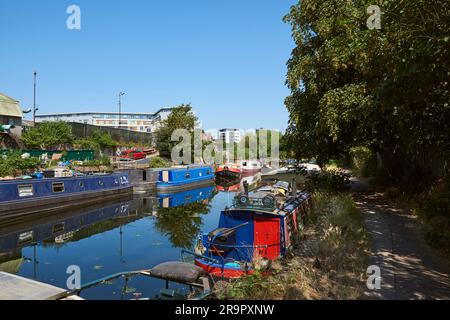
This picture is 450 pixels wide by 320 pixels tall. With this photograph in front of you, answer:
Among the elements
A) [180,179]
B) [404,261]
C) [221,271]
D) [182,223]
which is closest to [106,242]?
[182,223]

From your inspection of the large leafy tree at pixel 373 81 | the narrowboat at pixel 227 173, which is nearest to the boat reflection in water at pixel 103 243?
the large leafy tree at pixel 373 81

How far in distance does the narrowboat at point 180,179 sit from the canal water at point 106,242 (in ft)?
18.0

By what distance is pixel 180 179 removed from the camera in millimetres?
32188

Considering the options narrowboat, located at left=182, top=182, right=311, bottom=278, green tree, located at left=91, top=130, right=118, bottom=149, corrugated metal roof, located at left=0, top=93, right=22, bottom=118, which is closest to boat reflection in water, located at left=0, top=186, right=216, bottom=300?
narrowboat, located at left=182, top=182, right=311, bottom=278

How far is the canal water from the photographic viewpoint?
10.9 m

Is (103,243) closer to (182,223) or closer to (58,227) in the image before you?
(58,227)

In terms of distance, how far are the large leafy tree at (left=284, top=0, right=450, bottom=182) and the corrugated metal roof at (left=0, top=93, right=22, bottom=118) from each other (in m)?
32.0

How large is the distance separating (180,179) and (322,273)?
86.0ft

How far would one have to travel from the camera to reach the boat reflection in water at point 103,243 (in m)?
10.7

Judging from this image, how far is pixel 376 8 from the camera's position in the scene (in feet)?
27.5

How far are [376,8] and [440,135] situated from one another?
450cm

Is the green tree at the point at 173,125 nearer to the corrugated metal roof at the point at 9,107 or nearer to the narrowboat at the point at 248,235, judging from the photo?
the corrugated metal roof at the point at 9,107
